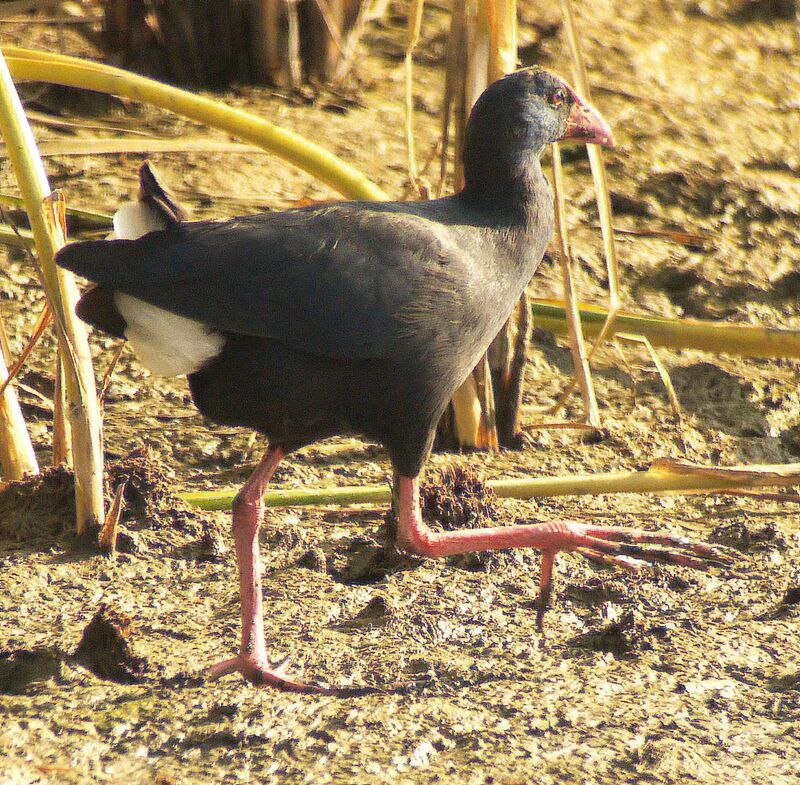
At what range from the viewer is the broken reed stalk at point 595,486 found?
3010 mm

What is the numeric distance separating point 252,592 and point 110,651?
32 centimetres

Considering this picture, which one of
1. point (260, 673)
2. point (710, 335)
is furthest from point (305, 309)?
point (710, 335)

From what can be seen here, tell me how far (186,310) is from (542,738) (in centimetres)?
111

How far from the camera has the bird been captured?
7.89ft

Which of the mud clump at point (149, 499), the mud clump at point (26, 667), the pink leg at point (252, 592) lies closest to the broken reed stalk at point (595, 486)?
the mud clump at point (149, 499)

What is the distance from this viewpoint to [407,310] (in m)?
2.44

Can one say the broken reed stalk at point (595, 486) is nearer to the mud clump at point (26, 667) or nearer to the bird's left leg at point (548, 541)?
the bird's left leg at point (548, 541)

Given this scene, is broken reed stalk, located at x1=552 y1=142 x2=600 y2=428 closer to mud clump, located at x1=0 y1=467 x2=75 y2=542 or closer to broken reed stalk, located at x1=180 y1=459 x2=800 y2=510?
broken reed stalk, located at x1=180 y1=459 x2=800 y2=510

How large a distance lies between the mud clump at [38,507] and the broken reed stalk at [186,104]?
96 cm

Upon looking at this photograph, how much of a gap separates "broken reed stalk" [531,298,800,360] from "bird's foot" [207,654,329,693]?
157 cm

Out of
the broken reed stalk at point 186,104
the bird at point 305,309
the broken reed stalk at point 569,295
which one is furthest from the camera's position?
the broken reed stalk at point 569,295

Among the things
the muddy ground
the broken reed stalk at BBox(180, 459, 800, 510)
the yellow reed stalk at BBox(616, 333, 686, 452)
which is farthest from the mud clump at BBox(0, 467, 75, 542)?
the yellow reed stalk at BBox(616, 333, 686, 452)

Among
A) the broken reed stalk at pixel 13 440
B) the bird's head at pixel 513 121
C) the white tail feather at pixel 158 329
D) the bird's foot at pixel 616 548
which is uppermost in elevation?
the bird's head at pixel 513 121

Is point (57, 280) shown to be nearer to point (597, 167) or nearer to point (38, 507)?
point (38, 507)
